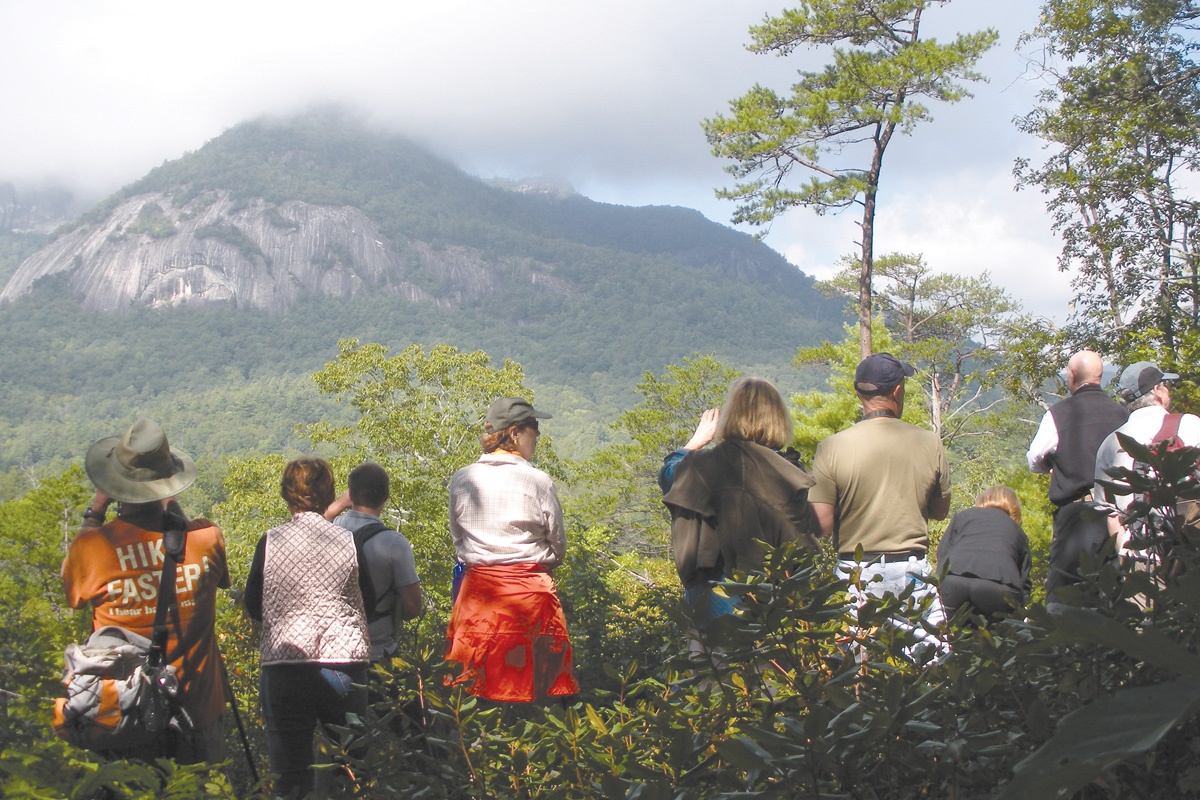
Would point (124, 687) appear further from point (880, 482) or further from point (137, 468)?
point (880, 482)

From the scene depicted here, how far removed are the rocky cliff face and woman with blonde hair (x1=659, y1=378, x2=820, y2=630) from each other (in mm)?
175183

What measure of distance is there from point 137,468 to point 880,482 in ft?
8.00

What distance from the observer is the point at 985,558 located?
11.0 feet

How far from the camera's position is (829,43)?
57.8 ft

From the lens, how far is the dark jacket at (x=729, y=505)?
254 cm

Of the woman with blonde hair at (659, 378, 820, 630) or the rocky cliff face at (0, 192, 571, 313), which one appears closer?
the woman with blonde hair at (659, 378, 820, 630)

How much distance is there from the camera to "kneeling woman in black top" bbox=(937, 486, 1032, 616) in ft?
10.8

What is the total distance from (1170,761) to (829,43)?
19078 mm

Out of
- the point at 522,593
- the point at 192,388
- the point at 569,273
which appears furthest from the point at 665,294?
the point at 522,593

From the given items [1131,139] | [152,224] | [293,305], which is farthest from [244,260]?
[1131,139]

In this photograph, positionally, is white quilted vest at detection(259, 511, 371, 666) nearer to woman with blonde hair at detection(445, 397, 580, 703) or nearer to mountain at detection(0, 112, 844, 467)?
woman with blonde hair at detection(445, 397, 580, 703)

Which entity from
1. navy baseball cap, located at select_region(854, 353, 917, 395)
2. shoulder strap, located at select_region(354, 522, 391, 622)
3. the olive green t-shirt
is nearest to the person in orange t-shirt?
shoulder strap, located at select_region(354, 522, 391, 622)

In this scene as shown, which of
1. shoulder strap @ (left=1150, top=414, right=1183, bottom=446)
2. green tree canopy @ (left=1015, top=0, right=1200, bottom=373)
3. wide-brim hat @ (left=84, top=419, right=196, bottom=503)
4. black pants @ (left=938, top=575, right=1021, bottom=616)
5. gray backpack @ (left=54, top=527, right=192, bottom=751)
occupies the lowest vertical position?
gray backpack @ (left=54, top=527, right=192, bottom=751)

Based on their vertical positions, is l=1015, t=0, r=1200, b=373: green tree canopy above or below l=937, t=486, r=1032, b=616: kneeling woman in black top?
above
